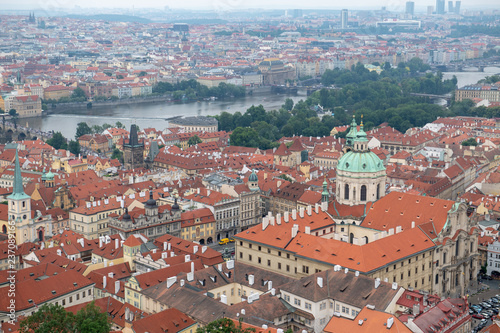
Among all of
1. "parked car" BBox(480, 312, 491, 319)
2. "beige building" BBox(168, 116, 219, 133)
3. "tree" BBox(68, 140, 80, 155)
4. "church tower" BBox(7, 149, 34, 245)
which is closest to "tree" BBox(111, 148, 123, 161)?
"tree" BBox(68, 140, 80, 155)

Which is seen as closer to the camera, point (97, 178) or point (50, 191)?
point (50, 191)

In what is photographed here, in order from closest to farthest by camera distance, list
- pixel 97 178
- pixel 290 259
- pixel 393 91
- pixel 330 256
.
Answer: pixel 330 256 → pixel 290 259 → pixel 97 178 → pixel 393 91

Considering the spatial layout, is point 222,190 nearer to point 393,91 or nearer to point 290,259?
point 290,259

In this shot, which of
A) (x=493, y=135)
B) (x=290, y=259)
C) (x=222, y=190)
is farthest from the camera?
(x=493, y=135)

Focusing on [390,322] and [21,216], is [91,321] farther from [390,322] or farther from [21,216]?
[21,216]

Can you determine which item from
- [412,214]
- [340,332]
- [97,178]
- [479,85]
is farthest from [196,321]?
[479,85]

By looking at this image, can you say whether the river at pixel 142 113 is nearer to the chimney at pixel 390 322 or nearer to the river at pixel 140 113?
the river at pixel 140 113

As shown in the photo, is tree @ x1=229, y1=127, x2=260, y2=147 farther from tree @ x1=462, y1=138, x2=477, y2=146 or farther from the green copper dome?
the green copper dome
